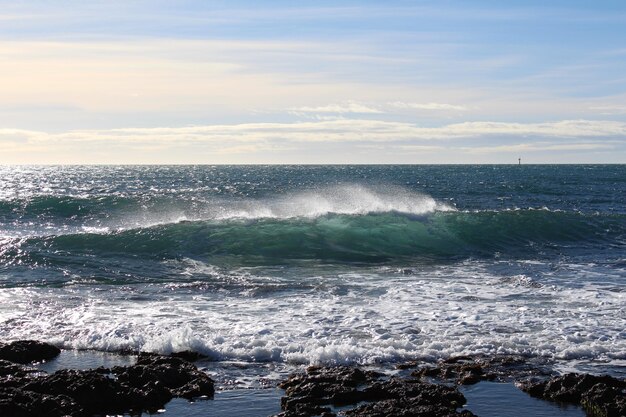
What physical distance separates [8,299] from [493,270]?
Result: 43.2 feet

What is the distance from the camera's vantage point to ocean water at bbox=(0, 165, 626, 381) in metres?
11.9

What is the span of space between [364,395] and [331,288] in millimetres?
8405

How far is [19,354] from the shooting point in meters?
10.9

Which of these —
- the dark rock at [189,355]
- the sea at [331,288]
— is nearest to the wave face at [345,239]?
the sea at [331,288]

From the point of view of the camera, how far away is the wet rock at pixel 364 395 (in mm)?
8492

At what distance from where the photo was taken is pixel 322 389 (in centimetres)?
933

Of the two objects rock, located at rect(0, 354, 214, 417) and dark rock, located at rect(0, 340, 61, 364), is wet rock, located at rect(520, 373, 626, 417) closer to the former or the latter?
rock, located at rect(0, 354, 214, 417)

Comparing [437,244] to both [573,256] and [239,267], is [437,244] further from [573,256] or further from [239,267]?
[239,267]

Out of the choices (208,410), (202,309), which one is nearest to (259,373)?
(208,410)

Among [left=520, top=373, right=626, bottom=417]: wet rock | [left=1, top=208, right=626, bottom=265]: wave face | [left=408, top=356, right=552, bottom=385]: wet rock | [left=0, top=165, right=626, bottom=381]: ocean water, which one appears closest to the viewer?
[left=520, top=373, right=626, bottom=417]: wet rock

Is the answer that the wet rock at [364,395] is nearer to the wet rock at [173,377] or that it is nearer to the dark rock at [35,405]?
the wet rock at [173,377]

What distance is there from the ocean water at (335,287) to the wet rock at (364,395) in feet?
3.64

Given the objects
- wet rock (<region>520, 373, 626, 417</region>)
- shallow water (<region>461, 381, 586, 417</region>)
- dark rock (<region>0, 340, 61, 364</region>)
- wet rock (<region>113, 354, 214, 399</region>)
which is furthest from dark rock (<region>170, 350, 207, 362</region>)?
wet rock (<region>520, 373, 626, 417</region>)

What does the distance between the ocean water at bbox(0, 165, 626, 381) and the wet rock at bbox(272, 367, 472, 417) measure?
111 centimetres
